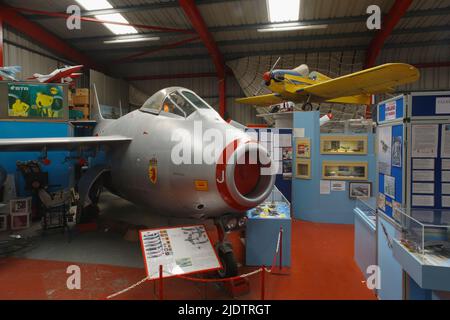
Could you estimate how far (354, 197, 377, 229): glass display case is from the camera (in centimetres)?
411

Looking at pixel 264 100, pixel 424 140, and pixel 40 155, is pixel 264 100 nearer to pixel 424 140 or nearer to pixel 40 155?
pixel 40 155

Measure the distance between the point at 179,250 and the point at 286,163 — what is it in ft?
16.8

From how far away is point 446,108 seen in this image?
262 cm

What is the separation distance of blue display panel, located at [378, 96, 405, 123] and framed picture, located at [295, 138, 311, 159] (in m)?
4.05

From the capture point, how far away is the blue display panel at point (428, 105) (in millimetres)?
2619

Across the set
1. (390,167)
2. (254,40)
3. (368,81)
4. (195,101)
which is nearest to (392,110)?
(390,167)

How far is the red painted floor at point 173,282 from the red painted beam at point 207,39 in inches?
321

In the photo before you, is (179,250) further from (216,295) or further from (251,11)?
(251,11)

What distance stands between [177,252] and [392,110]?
2.97m

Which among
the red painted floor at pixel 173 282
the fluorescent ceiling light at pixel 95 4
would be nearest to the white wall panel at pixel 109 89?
the fluorescent ceiling light at pixel 95 4

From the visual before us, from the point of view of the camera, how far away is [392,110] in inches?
119

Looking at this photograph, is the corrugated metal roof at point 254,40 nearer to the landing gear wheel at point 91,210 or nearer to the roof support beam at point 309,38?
the roof support beam at point 309,38

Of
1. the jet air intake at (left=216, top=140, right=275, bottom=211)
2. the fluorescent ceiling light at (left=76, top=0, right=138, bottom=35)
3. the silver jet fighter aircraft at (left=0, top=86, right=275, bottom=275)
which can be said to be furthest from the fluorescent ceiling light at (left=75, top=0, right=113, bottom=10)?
the jet air intake at (left=216, top=140, right=275, bottom=211)

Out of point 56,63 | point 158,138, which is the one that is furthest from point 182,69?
point 158,138
